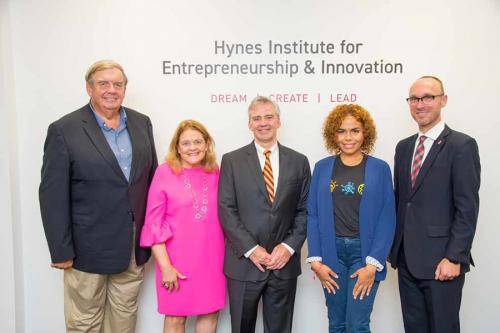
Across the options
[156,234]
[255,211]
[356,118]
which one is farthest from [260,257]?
[356,118]

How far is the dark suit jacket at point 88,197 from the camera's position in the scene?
88.7 inches

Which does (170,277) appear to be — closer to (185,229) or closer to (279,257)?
(185,229)

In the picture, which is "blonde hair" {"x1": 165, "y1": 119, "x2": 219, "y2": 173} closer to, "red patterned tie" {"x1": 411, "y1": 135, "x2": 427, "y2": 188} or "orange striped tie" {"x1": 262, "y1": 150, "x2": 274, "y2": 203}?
"orange striped tie" {"x1": 262, "y1": 150, "x2": 274, "y2": 203}

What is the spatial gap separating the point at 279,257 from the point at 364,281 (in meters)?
0.48

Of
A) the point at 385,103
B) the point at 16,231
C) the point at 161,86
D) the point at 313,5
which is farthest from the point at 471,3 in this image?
the point at 16,231

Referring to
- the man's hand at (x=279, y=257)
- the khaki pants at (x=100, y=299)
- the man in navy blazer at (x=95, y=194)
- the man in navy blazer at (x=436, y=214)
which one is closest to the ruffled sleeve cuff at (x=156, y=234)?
the man in navy blazer at (x=95, y=194)

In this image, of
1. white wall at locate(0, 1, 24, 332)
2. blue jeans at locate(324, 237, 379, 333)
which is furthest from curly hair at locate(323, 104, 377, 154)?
white wall at locate(0, 1, 24, 332)

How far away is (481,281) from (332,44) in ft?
6.96

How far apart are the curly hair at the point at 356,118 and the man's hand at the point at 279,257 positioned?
0.68 meters

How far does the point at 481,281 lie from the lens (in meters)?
3.01

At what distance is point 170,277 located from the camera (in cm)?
231

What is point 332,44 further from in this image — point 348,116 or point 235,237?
point 235,237

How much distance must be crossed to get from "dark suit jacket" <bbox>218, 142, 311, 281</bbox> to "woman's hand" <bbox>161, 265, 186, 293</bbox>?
290mm

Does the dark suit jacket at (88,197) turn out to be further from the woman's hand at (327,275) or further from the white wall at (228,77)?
the woman's hand at (327,275)
